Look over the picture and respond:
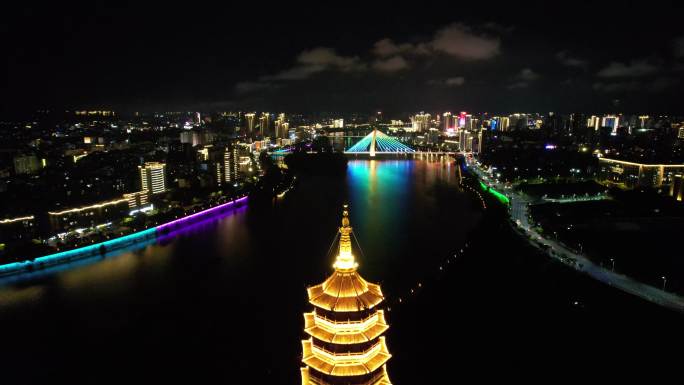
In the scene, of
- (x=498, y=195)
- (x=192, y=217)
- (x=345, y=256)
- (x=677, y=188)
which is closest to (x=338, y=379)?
(x=345, y=256)

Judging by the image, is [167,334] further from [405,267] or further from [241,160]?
[241,160]

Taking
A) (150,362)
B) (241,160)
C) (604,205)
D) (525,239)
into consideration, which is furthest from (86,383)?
(241,160)

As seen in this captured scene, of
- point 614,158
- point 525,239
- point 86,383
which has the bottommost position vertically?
point 86,383

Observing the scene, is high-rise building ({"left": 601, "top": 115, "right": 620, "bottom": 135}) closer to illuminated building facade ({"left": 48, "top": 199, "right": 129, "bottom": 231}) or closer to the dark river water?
the dark river water

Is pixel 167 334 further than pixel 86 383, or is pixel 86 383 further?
pixel 167 334

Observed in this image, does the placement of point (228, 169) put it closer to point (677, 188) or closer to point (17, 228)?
point (17, 228)

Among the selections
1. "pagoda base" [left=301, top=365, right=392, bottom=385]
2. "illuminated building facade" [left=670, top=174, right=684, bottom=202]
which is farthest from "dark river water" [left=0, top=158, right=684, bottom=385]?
"illuminated building facade" [left=670, top=174, right=684, bottom=202]
